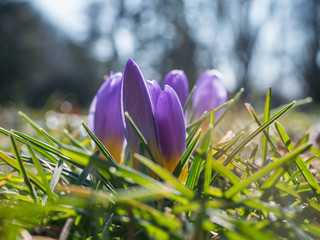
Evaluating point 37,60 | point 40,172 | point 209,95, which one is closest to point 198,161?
point 40,172

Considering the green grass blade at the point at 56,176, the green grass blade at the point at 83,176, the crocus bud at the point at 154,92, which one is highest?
the crocus bud at the point at 154,92

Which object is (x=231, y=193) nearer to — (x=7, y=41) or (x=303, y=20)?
(x=7, y=41)

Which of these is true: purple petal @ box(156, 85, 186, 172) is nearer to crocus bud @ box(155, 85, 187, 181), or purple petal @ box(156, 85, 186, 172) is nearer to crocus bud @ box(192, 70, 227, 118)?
crocus bud @ box(155, 85, 187, 181)

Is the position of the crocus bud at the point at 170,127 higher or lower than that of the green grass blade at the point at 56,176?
higher

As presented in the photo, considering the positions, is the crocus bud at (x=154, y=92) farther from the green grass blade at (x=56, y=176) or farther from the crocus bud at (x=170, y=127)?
the green grass blade at (x=56, y=176)

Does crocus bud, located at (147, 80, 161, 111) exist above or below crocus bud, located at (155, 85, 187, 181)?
above

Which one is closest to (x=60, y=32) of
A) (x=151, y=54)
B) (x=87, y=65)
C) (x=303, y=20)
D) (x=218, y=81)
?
(x=87, y=65)

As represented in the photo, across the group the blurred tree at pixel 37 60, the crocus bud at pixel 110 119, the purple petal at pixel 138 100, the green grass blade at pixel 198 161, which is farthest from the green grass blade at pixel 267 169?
the blurred tree at pixel 37 60

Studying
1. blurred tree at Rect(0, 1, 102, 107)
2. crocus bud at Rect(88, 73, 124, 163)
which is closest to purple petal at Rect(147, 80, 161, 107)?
crocus bud at Rect(88, 73, 124, 163)
